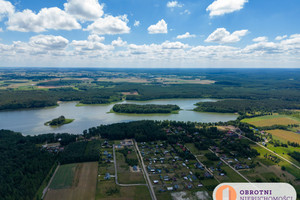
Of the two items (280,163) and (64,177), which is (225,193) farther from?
(280,163)

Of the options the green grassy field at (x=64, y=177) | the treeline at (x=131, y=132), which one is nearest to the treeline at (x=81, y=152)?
the green grassy field at (x=64, y=177)

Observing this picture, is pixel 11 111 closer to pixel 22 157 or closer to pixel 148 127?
pixel 22 157

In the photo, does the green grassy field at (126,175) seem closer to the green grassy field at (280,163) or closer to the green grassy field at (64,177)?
the green grassy field at (64,177)

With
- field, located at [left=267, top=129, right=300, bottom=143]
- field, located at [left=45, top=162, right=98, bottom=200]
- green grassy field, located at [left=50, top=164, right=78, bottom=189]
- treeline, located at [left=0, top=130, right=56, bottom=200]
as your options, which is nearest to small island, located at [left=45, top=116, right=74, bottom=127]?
treeline, located at [left=0, top=130, right=56, bottom=200]

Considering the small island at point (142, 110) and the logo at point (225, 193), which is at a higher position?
the logo at point (225, 193)

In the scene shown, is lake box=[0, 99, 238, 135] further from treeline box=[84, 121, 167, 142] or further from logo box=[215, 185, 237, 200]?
logo box=[215, 185, 237, 200]

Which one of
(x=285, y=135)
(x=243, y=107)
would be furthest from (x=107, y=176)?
(x=243, y=107)

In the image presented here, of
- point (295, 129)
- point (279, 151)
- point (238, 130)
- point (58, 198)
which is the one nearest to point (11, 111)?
point (58, 198)
